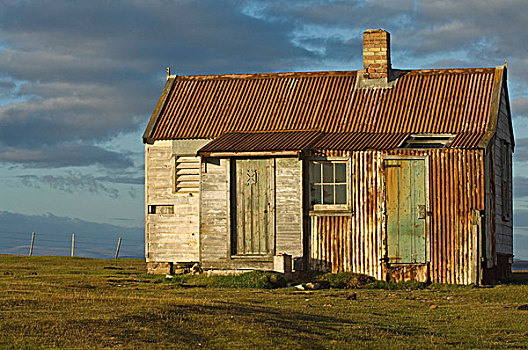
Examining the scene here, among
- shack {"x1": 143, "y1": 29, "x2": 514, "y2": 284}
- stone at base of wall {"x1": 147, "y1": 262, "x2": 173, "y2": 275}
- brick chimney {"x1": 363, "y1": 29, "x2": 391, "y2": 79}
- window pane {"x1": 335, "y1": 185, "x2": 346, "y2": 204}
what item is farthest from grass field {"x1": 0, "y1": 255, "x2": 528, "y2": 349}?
brick chimney {"x1": 363, "y1": 29, "x2": 391, "y2": 79}

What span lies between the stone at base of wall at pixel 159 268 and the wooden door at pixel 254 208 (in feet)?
10.3

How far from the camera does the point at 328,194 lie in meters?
Result: 26.6

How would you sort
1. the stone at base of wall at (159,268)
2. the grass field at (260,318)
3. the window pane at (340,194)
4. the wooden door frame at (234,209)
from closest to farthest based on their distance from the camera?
the grass field at (260,318), the window pane at (340,194), the wooden door frame at (234,209), the stone at base of wall at (159,268)

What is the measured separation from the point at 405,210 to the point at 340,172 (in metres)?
2.29

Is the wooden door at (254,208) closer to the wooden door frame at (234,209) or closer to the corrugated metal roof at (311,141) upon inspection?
the wooden door frame at (234,209)

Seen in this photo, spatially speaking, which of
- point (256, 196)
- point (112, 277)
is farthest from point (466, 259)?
point (112, 277)

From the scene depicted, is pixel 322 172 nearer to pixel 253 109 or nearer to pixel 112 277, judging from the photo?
pixel 253 109

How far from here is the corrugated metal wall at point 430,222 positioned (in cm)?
2541

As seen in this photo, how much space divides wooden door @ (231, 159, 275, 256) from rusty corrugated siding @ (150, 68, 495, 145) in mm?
2565

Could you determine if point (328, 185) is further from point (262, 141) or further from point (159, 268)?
point (159, 268)

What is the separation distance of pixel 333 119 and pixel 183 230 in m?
6.17

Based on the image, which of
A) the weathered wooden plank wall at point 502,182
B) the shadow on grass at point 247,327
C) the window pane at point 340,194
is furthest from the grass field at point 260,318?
the weathered wooden plank wall at point 502,182

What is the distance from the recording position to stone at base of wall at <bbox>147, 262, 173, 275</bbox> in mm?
29156

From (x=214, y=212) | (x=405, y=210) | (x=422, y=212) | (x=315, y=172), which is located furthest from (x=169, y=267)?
(x=422, y=212)
